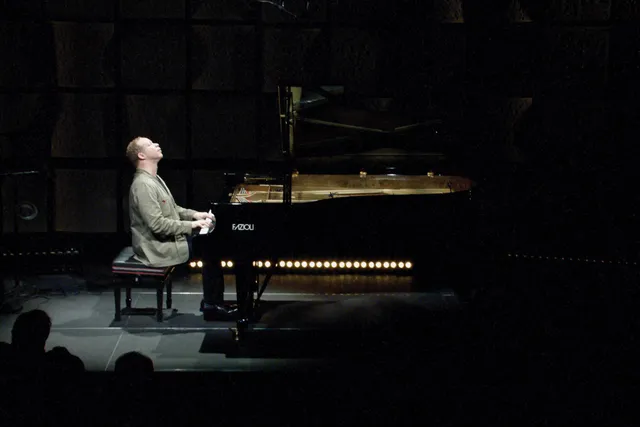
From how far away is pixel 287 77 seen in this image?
7367 millimetres

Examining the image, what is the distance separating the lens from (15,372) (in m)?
3.06

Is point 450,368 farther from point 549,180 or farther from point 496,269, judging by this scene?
point 549,180

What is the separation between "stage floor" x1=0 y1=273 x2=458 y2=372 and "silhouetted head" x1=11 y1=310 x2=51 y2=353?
208 cm

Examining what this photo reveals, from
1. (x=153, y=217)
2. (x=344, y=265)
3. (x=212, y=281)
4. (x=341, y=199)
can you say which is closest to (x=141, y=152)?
(x=153, y=217)

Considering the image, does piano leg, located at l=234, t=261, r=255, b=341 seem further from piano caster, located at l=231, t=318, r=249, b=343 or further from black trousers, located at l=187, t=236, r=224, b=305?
black trousers, located at l=187, t=236, r=224, b=305

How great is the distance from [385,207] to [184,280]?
250 cm

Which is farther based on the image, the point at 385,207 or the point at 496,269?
the point at 496,269

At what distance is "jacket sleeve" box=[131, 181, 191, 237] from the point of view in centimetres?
586

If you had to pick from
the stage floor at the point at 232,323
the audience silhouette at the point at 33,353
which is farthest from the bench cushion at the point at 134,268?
the audience silhouette at the point at 33,353

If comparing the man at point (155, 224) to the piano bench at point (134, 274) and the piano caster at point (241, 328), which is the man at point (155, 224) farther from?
the piano caster at point (241, 328)

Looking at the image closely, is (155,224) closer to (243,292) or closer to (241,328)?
(243,292)

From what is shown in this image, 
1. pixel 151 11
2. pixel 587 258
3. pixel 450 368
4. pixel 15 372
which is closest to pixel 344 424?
pixel 15 372

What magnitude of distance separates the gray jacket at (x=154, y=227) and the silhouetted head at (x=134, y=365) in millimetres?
2818

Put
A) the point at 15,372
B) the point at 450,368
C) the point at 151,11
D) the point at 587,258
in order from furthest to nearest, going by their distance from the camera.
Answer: the point at 151,11 < the point at 587,258 < the point at 450,368 < the point at 15,372
